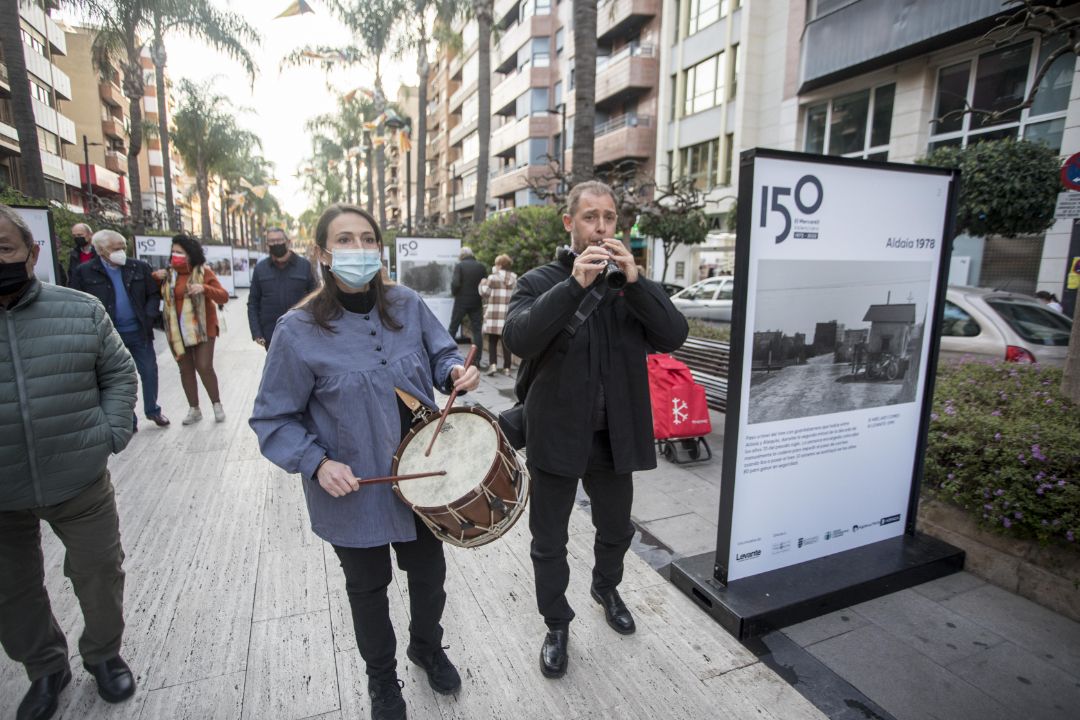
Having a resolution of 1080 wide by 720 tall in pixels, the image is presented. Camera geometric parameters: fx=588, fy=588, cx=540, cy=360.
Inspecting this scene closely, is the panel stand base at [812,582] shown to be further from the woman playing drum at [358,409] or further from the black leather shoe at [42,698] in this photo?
the black leather shoe at [42,698]

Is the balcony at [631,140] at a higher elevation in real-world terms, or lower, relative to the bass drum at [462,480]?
higher

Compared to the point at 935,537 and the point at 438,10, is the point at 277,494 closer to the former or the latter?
the point at 935,537

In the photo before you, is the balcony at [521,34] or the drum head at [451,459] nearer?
the drum head at [451,459]

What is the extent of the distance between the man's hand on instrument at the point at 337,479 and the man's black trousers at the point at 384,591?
0.33 metres

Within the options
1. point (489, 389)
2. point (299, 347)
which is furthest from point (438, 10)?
point (299, 347)

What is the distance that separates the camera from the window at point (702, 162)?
2411 centimetres

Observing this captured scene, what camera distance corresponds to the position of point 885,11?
15062 mm

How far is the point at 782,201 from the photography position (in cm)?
265

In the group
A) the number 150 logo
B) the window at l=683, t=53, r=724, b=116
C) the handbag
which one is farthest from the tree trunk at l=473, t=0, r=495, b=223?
the number 150 logo

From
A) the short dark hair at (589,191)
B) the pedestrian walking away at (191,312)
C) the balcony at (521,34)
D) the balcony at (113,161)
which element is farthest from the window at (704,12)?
the balcony at (113,161)

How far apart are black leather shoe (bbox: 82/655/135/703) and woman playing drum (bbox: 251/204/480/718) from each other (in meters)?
1.05

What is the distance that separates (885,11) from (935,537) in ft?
54.3

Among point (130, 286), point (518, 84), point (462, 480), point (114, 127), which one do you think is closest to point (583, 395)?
point (462, 480)

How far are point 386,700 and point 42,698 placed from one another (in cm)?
137
